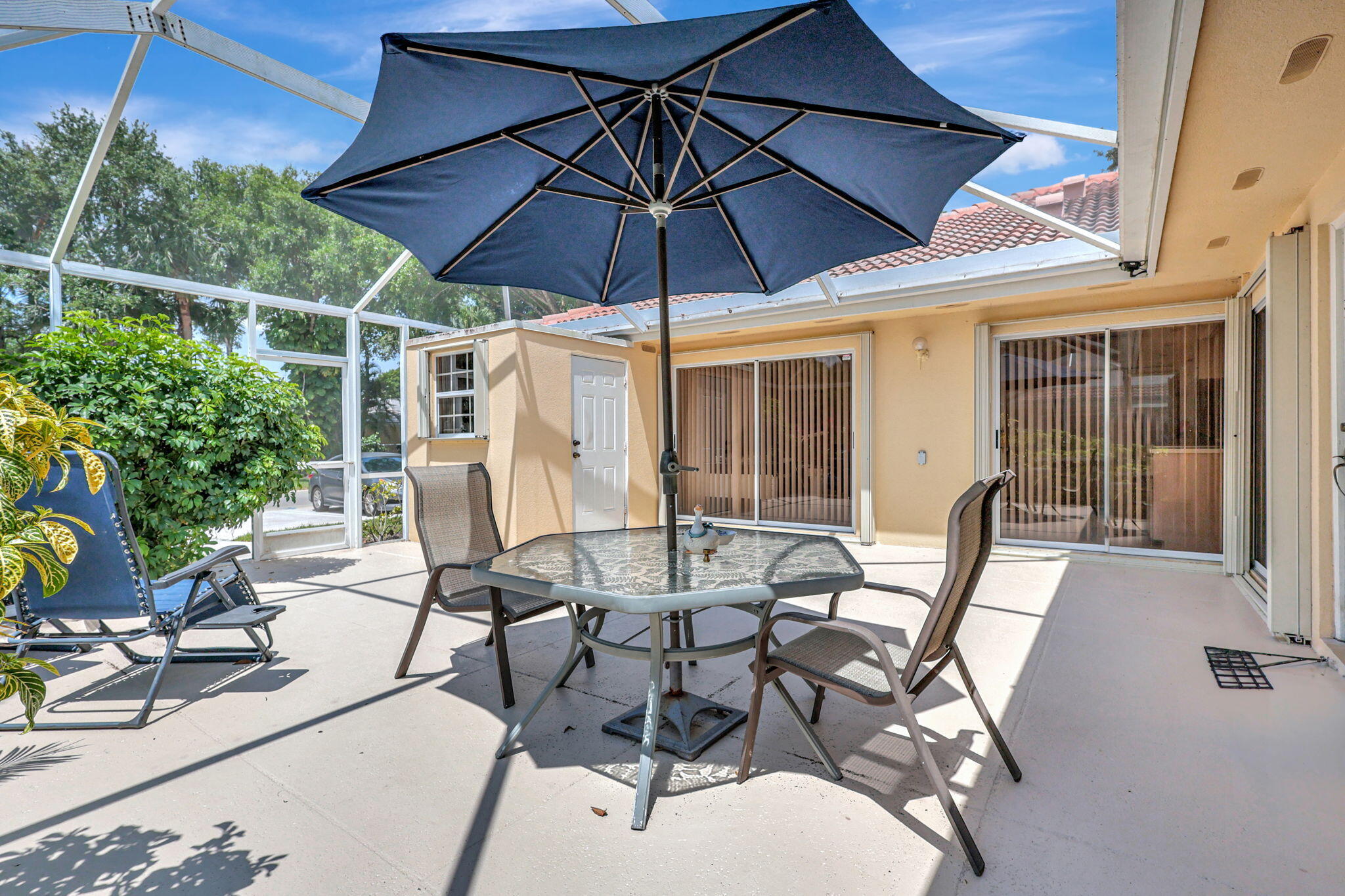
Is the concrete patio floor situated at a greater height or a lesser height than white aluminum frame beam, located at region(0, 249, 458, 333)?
lesser

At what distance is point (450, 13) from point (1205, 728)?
5634 millimetres

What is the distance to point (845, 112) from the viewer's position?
2.09 metres

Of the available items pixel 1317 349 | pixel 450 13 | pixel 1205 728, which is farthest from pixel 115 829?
pixel 1317 349

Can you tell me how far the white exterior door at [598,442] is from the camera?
688 cm

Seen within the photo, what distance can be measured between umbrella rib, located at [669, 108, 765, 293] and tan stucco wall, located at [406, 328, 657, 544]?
333cm

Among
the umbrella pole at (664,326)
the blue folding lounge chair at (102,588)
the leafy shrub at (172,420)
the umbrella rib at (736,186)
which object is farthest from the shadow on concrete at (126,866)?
the leafy shrub at (172,420)

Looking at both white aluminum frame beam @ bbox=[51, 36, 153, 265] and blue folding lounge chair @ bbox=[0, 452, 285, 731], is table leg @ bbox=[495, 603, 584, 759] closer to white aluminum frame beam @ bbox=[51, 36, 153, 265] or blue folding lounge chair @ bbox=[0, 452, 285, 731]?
blue folding lounge chair @ bbox=[0, 452, 285, 731]

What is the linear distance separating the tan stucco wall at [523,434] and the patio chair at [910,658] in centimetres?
440

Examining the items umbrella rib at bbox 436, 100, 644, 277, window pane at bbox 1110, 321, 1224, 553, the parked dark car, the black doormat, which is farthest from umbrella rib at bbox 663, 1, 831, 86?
the parked dark car

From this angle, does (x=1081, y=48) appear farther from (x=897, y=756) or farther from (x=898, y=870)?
(x=898, y=870)

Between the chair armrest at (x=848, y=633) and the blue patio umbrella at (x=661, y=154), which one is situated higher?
the blue patio umbrella at (x=661, y=154)

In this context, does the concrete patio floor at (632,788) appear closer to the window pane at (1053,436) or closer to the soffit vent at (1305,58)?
the soffit vent at (1305,58)

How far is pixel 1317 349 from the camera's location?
3326mm

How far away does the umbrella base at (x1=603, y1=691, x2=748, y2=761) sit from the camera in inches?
90.0
